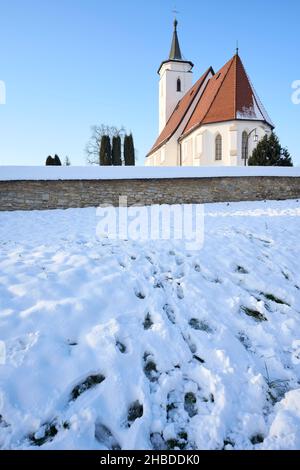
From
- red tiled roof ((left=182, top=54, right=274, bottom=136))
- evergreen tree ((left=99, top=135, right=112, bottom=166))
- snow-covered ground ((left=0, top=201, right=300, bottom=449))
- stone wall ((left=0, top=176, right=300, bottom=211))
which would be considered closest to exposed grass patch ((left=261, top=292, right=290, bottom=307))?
snow-covered ground ((left=0, top=201, right=300, bottom=449))

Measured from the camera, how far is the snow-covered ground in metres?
1.97

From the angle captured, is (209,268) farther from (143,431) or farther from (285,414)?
(143,431)

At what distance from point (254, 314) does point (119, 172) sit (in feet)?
28.8

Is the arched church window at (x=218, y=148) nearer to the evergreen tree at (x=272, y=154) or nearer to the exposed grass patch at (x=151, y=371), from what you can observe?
the evergreen tree at (x=272, y=154)

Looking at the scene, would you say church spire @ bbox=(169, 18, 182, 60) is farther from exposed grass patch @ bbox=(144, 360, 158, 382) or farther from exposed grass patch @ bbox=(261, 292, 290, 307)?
exposed grass patch @ bbox=(144, 360, 158, 382)

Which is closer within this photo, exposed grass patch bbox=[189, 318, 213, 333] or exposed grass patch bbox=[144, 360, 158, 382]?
exposed grass patch bbox=[144, 360, 158, 382]

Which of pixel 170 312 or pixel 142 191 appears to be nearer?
pixel 170 312

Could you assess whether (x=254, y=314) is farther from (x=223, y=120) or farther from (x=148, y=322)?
(x=223, y=120)

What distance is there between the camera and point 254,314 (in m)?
3.26

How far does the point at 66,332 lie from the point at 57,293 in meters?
0.60

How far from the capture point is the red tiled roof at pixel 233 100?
Answer: 17875mm

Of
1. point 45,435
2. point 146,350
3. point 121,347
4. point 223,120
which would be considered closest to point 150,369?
point 146,350

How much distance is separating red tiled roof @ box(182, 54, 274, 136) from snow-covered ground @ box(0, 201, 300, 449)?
1613 cm

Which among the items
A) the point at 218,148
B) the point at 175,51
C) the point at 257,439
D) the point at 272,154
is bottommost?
the point at 257,439
